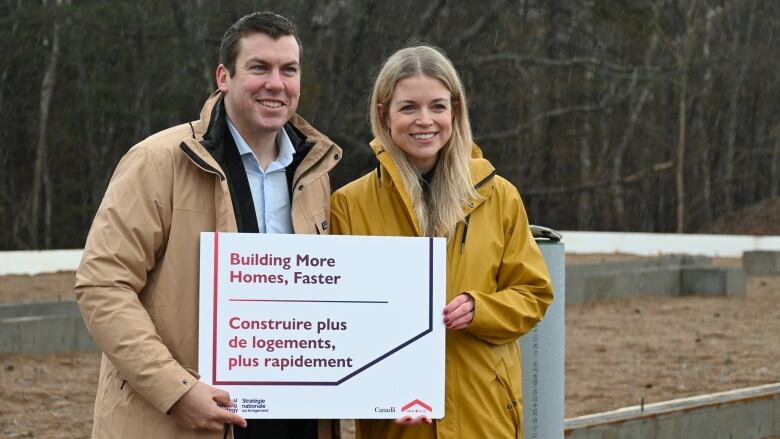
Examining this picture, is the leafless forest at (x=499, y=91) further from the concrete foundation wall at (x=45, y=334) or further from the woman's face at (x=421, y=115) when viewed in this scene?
the woman's face at (x=421, y=115)

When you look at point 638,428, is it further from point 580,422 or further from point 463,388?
point 463,388

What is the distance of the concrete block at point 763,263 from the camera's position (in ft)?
70.4

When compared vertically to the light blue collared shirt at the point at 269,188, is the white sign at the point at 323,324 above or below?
below

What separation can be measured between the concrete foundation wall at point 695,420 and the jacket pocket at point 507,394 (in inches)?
87.6

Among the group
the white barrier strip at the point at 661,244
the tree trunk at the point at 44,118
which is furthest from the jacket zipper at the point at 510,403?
the tree trunk at the point at 44,118

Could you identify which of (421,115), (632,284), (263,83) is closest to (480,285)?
(421,115)

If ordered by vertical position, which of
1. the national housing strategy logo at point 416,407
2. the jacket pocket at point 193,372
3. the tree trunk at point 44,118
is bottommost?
the national housing strategy logo at point 416,407

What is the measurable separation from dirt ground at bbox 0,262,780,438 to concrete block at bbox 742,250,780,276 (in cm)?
387

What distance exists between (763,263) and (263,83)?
62.0 feet

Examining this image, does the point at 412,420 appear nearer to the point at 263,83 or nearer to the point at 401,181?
the point at 401,181

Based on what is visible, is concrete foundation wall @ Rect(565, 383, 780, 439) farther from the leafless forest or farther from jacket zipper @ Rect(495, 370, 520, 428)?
the leafless forest

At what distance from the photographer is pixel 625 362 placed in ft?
39.5

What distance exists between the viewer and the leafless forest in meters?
33.5

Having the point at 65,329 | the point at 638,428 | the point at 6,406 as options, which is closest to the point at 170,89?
the point at 65,329
